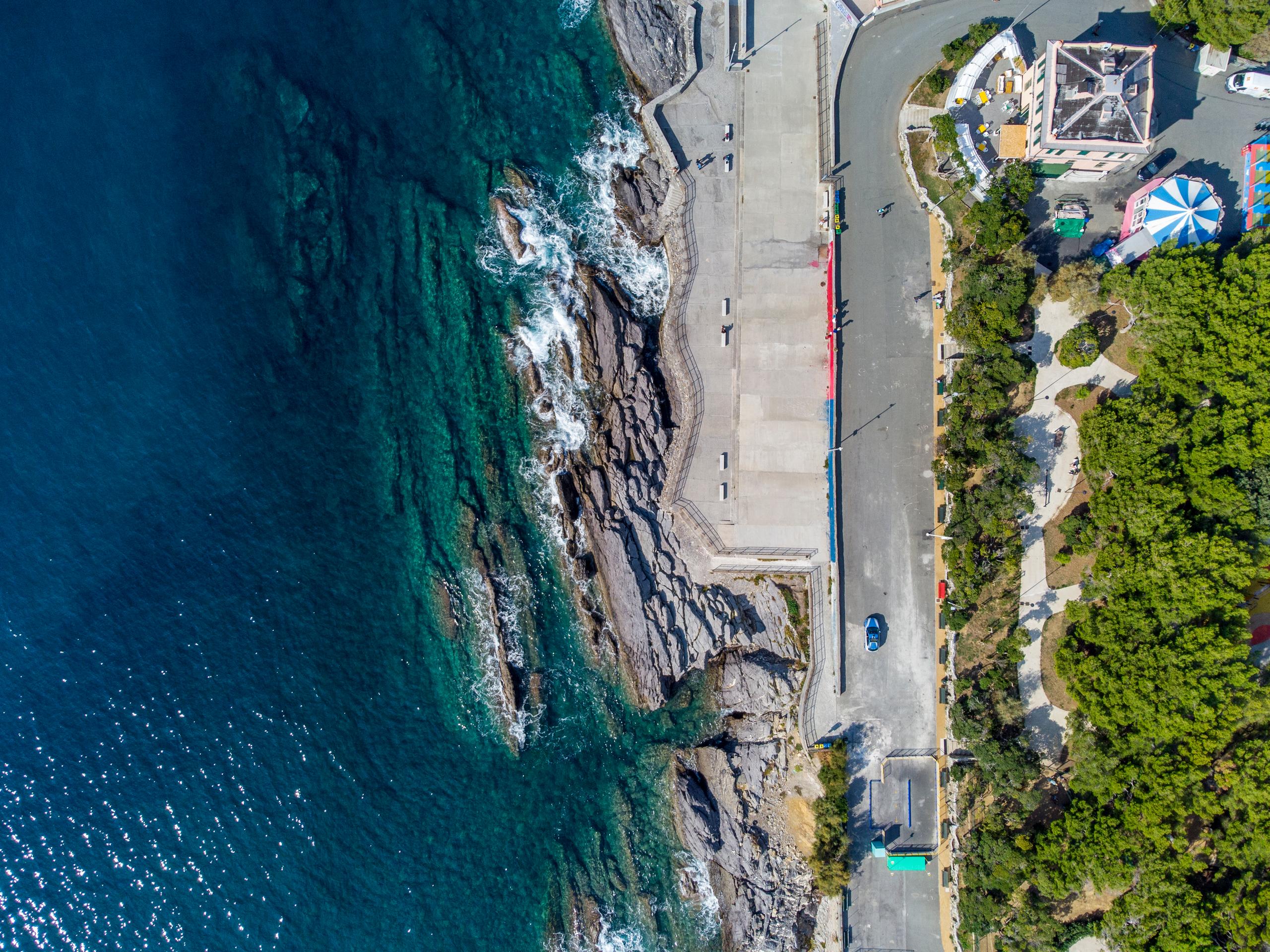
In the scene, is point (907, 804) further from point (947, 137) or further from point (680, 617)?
point (947, 137)

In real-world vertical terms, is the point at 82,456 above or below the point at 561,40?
below

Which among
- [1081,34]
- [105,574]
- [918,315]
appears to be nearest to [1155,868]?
[918,315]


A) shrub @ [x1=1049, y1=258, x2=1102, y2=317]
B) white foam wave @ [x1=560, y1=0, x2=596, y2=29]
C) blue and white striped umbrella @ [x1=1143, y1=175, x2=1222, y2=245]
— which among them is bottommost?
shrub @ [x1=1049, y1=258, x2=1102, y2=317]

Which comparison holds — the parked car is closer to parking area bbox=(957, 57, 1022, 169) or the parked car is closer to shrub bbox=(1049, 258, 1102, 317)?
shrub bbox=(1049, 258, 1102, 317)

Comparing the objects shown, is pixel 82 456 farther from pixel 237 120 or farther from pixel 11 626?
pixel 237 120

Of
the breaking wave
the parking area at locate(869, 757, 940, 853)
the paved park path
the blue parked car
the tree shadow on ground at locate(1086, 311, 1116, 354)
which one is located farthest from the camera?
the breaking wave

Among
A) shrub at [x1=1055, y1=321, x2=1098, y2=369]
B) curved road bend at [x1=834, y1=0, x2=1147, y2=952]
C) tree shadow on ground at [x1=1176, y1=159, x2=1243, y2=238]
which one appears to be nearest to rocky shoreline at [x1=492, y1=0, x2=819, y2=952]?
curved road bend at [x1=834, y1=0, x2=1147, y2=952]
